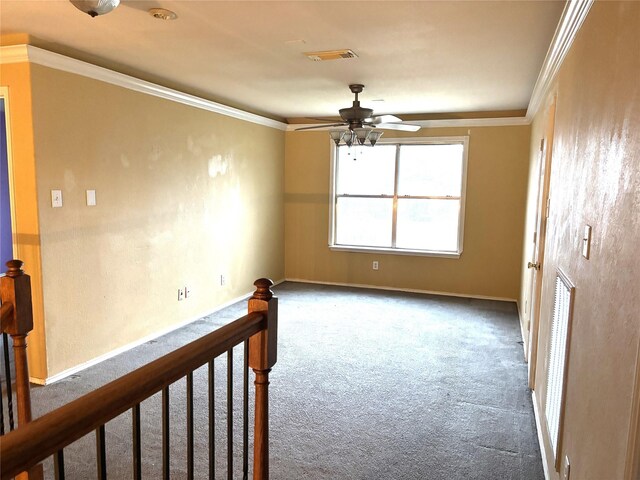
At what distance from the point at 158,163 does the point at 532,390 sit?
3582mm

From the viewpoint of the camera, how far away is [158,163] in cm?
424

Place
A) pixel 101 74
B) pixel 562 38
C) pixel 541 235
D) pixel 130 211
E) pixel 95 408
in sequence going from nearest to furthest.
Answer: pixel 95 408 → pixel 562 38 → pixel 541 235 → pixel 101 74 → pixel 130 211

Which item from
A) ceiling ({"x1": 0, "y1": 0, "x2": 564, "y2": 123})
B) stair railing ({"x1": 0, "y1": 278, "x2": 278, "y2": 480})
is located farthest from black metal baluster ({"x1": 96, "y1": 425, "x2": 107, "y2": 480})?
ceiling ({"x1": 0, "y1": 0, "x2": 564, "y2": 123})

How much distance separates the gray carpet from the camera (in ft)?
7.95

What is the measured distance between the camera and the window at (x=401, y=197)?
6.02 m

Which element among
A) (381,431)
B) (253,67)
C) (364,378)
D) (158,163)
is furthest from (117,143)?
(381,431)

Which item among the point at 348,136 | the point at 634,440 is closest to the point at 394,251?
the point at 348,136

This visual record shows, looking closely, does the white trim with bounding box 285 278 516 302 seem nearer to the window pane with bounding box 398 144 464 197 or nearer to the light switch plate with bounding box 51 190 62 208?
the window pane with bounding box 398 144 464 197

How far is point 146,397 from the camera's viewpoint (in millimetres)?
1051

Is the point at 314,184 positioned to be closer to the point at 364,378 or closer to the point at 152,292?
the point at 152,292

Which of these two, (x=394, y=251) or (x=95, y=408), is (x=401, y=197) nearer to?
(x=394, y=251)

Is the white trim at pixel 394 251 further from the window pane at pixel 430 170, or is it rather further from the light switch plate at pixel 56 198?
the light switch plate at pixel 56 198

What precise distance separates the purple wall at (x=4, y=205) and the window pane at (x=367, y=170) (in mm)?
3819

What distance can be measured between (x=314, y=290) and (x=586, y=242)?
4.81 metres
